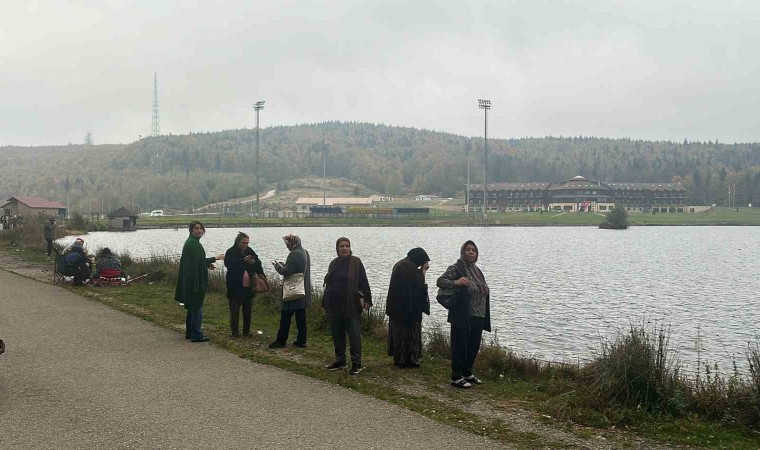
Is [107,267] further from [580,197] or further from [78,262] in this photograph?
[580,197]

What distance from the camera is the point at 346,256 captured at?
1059 cm

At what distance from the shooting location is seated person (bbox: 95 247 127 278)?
21.4 m

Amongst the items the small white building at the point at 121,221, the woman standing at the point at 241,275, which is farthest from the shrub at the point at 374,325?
the small white building at the point at 121,221

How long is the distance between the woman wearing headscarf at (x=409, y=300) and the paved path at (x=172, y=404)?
5.79 ft

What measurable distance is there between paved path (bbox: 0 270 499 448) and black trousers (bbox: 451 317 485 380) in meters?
1.64

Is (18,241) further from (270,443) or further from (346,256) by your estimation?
(270,443)

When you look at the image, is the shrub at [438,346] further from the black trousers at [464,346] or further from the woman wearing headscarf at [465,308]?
the woman wearing headscarf at [465,308]

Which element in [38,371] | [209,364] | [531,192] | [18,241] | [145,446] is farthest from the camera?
[531,192]

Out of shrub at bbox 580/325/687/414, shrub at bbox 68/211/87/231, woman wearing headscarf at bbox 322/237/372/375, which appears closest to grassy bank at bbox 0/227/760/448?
shrub at bbox 580/325/687/414

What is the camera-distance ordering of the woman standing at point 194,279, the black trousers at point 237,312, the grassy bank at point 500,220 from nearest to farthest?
the woman standing at point 194,279
the black trousers at point 237,312
the grassy bank at point 500,220

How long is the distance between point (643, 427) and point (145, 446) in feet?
18.4

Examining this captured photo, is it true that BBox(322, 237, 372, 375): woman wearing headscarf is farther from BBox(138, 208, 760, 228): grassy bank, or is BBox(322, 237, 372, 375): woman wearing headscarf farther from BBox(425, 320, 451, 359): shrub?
BBox(138, 208, 760, 228): grassy bank

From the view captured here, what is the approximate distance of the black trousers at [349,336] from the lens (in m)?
10.5

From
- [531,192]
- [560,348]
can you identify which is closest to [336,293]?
[560,348]
